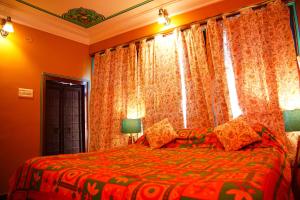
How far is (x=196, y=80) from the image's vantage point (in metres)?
3.45

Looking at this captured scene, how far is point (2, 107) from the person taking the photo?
3508 mm

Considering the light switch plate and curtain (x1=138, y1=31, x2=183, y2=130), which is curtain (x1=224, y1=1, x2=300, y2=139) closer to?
curtain (x1=138, y1=31, x2=183, y2=130)

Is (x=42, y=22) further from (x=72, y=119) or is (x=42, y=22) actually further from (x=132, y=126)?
(x=132, y=126)

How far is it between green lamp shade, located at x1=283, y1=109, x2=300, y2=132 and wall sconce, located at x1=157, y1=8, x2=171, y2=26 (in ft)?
7.53

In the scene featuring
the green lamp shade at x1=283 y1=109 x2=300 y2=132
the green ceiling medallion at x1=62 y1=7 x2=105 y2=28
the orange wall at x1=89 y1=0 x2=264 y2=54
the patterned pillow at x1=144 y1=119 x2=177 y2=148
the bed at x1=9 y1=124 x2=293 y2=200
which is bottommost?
the bed at x1=9 y1=124 x2=293 y2=200

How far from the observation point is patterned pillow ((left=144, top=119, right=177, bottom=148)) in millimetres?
3031

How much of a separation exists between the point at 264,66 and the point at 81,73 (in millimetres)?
3516

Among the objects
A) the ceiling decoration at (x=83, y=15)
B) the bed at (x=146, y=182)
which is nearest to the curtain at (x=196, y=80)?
the ceiling decoration at (x=83, y=15)

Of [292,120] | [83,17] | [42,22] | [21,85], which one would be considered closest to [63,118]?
[21,85]

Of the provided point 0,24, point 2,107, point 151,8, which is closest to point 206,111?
point 151,8

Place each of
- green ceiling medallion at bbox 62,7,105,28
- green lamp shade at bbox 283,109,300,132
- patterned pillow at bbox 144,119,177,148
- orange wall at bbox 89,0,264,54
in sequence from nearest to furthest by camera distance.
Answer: green lamp shade at bbox 283,109,300,132
patterned pillow at bbox 144,119,177,148
orange wall at bbox 89,0,264,54
green ceiling medallion at bbox 62,7,105,28

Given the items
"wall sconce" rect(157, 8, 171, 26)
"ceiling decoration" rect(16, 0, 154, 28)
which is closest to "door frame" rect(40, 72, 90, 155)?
"ceiling decoration" rect(16, 0, 154, 28)

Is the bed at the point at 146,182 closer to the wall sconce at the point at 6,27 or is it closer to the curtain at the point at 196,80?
the curtain at the point at 196,80

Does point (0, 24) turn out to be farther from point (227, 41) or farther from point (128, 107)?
point (227, 41)
